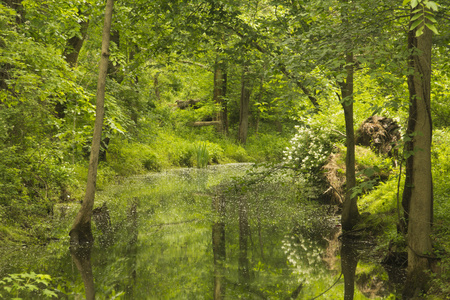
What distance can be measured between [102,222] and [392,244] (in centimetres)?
605

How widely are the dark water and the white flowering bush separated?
1.10m

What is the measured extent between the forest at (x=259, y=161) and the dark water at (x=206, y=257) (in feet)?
0.16

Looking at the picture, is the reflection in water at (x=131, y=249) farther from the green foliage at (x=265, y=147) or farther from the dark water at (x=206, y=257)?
the green foliage at (x=265, y=147)

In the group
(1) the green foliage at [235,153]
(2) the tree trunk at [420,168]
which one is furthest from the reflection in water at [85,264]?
(1) the green foliage at [235,153]

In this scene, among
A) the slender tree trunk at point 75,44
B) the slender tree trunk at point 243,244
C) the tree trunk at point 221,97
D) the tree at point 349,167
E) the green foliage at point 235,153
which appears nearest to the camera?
the slender tree trunk at point 243,244

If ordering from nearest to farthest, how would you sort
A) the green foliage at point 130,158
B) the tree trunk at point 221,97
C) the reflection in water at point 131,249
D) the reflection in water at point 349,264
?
the reflection in water at point 349,264 < the reflection in water at point 131,249 < the green foliage at point 130,158 < the tree trunk at point 221,97

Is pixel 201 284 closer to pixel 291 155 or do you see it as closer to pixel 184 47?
pixel 184 47

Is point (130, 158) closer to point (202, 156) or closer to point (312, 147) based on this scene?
point (202, 156)

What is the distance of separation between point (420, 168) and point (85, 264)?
4.74 meters

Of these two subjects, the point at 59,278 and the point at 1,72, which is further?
the point at 1,72

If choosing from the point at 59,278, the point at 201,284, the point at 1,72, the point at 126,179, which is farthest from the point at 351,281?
the point at 126,179

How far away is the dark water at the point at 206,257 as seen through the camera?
203 inches

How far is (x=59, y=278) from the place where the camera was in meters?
5.43

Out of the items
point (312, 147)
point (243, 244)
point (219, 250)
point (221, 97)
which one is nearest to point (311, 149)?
point (312, 147)
